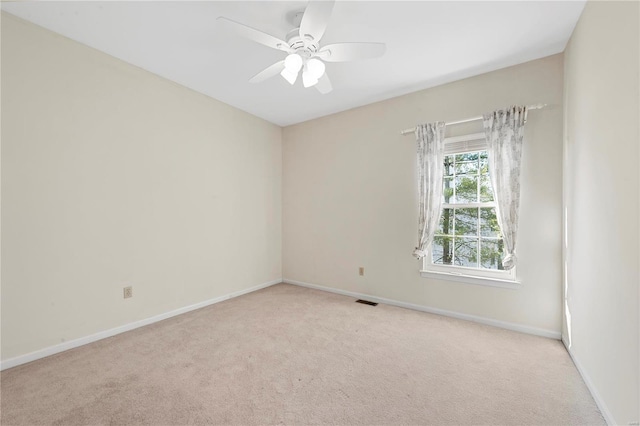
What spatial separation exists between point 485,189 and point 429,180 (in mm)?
573

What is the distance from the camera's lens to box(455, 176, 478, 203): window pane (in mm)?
2951

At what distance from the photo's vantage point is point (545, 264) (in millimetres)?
2520

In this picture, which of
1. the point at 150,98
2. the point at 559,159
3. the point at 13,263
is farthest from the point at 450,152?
the point at 13,263

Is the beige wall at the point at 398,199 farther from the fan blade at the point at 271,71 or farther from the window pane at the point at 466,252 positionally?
the fan blade at the point at 271,71

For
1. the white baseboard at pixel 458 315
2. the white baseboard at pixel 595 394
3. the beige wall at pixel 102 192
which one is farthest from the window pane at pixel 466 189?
the beige wall at pixel 102 192

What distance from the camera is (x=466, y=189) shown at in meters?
3.01

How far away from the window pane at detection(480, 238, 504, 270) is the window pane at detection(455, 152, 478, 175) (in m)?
0.77

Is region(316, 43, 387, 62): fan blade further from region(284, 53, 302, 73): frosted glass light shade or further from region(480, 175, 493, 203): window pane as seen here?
region(480, 175, 493, 203): window pane

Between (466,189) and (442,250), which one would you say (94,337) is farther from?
(466,189)

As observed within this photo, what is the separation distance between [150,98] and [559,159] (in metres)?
4.08

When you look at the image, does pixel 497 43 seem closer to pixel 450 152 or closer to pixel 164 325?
pixel 450 152

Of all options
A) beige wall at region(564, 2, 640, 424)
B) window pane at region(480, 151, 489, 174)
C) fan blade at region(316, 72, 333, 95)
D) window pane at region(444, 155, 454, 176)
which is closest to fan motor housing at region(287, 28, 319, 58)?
fan blade at region(316, 72, 333, 95)

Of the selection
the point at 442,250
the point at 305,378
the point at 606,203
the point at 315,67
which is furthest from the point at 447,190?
the point at 305,378

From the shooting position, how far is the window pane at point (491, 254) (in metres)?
2.81
